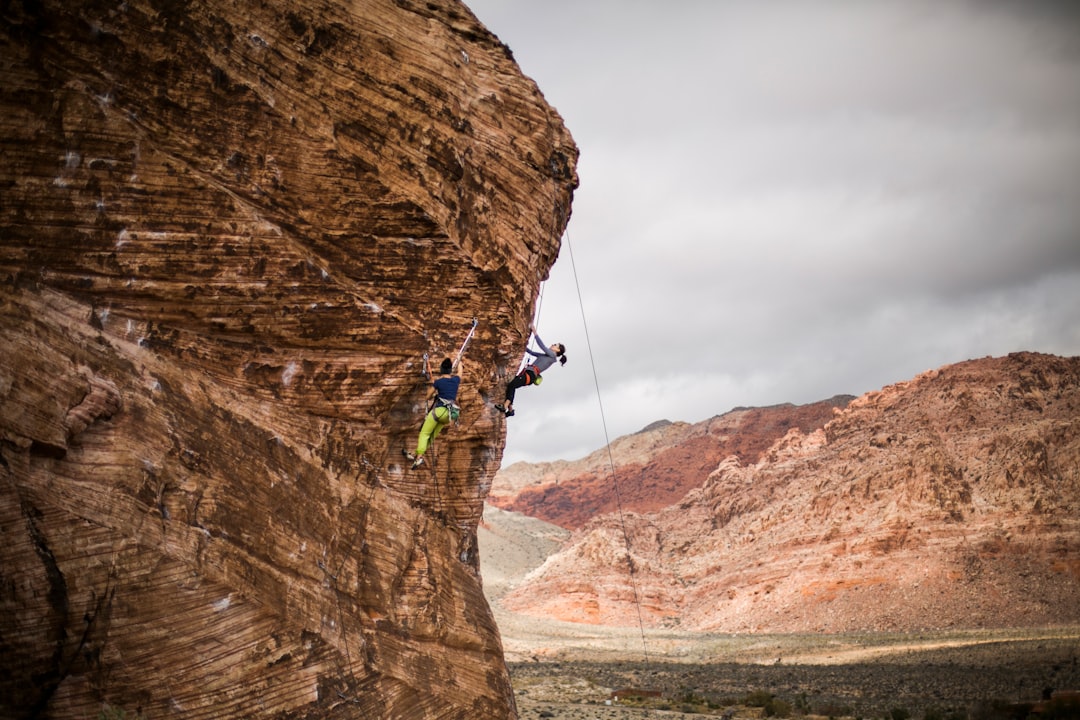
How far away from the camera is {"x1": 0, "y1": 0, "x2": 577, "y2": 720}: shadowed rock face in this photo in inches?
385

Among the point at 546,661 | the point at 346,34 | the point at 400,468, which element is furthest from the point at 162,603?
the point at 546,661

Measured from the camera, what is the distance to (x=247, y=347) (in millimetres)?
12508

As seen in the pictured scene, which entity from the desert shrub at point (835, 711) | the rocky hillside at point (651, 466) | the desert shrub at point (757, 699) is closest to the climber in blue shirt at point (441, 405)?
the desert shrub at point (835, 711)

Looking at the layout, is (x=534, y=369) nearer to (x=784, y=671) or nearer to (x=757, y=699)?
(x=757, y=699)

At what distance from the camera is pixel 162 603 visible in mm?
9945

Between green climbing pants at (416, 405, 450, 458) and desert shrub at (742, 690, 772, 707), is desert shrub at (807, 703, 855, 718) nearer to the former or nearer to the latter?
desert shrub at (742, 690, 772, 707)

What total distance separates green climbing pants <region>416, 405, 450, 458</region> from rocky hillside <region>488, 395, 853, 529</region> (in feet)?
398

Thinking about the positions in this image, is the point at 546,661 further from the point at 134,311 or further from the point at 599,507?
the point at 599,507

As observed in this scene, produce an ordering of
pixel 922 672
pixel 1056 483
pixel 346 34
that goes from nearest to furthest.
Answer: pixel 346 34, pixel 922 672, pixel 1056 483

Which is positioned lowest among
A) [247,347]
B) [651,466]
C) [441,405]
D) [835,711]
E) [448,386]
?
[835,711]

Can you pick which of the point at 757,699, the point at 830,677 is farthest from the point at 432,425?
the point at 830,677

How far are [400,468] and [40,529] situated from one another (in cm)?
575

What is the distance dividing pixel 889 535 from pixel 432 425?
6183 cm

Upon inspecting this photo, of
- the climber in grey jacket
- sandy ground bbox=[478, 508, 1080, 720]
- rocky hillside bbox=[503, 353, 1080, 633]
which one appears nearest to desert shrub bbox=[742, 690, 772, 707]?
sandy ground bbox=[478, 508, 1080, 720]
